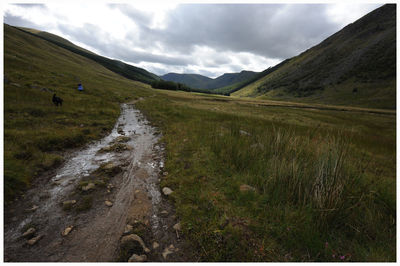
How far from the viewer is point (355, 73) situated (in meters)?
116

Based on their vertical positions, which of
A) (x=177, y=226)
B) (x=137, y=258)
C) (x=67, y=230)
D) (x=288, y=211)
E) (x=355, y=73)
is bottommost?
(x=137, y=258)

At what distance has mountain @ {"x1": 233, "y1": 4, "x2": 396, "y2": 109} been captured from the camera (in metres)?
92.9

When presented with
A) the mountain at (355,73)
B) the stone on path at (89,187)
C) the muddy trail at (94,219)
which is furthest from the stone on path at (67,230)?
the mountain at (355,73)

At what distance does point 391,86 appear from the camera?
87.5 m

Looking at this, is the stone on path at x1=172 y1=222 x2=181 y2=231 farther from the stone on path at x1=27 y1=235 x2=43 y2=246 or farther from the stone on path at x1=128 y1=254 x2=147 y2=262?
the stone on path at x1=27 y1=235 x2=43 y2=246

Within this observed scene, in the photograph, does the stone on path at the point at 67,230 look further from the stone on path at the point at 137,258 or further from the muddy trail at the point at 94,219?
the stone on path at the point at 137,258

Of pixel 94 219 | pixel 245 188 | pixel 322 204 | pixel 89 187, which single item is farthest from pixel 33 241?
pixel 322 204

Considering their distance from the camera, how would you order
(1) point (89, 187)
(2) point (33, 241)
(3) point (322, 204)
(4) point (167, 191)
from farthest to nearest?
(4) point (167, 191) → (1) point (89, 187) → (3) point (322, 204) → (2) point (33, 241)

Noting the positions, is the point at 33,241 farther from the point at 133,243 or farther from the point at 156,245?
the point at 156,245

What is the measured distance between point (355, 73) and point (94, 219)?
551ft

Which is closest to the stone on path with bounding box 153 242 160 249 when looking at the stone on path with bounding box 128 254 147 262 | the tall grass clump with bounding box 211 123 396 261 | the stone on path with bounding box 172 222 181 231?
the stone on path with bounding box 128 254 147 262

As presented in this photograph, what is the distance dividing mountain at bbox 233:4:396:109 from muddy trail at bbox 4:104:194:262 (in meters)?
111

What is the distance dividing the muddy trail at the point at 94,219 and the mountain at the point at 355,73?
110631 mm

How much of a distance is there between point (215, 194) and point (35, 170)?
595cm
